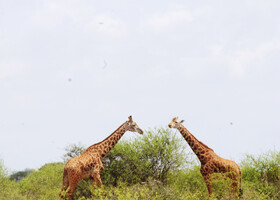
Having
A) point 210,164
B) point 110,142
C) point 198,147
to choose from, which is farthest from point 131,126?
point 210,164

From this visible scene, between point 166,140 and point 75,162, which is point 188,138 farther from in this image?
point 75,162

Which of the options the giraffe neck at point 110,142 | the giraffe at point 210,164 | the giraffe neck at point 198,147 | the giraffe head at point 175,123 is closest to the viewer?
the giraffe at point 210,164

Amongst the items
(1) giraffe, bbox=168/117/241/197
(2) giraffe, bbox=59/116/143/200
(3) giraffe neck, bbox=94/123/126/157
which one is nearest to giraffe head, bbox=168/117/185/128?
(1) giraffe, bbox=168/117/241/197

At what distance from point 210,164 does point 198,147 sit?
1.14 meters

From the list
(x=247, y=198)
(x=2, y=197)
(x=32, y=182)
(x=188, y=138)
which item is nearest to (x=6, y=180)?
(x=32, y=182)

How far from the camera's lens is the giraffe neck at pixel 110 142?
17453 mm

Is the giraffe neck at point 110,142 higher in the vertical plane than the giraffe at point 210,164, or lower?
higher

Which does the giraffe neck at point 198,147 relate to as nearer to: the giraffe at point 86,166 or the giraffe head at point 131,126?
the giraffe head at point 131,126

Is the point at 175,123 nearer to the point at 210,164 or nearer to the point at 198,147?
the point at 198,147

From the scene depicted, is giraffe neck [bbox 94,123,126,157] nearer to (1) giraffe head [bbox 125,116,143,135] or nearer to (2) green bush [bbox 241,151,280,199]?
(1) giraffe head [bbox 125,116,143,135]

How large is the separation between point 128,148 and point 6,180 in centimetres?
984

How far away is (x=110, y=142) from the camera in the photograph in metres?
17.8

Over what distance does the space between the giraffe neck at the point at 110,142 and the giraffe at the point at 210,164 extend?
2660 millimetres

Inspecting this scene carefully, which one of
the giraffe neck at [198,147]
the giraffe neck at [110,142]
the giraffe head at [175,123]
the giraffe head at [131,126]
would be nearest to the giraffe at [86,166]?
the giraffe neck at [110,142]
